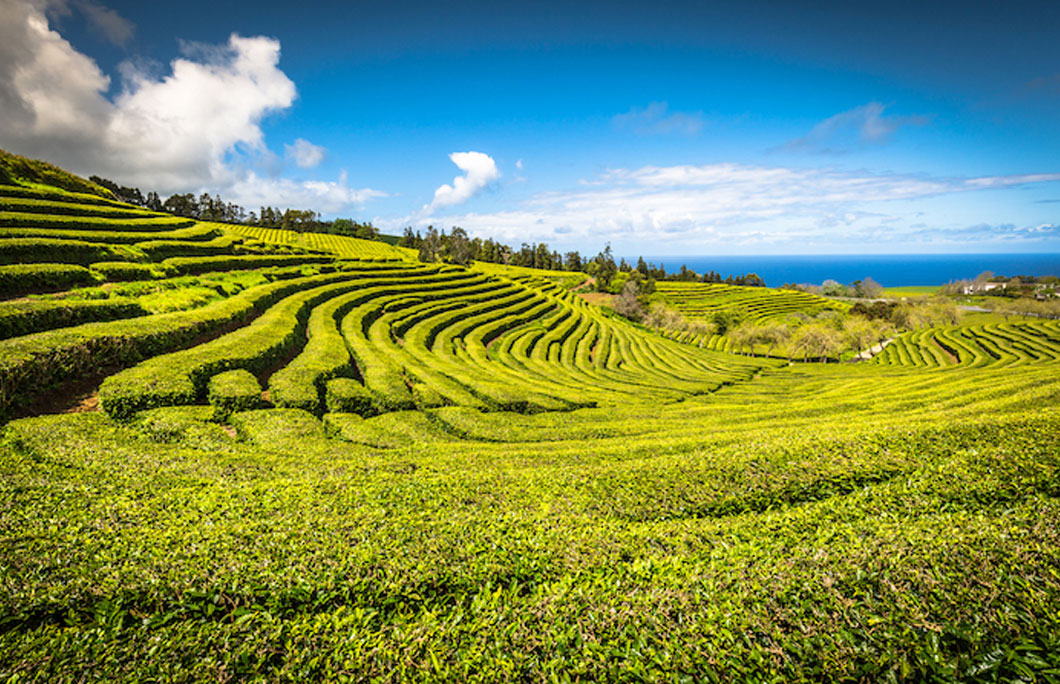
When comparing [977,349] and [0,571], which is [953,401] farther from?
[977,349]

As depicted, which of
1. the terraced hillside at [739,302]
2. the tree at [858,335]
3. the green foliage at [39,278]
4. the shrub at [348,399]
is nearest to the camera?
the shrub at [348,399]

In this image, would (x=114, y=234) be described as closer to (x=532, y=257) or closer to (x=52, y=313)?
(x=52, y=313)

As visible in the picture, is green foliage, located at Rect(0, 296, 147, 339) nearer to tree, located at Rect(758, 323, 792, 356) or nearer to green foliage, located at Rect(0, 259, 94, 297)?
green foliage, located at Rect(0, 259, 94, 297)

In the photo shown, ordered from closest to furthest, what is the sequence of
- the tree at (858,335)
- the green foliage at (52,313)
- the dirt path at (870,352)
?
the green foliage at (52,313), the tree at (858,335), the dirt path at (870,352)

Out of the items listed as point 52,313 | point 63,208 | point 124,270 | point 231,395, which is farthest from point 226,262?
point 231,395

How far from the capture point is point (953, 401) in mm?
14672

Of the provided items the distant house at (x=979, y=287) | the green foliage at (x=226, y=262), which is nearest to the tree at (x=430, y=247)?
the green foliage at (x=226, y=262)

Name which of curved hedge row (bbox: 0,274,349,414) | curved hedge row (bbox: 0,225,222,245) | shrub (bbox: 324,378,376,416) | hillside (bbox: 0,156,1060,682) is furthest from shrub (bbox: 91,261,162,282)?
shrub (bbox: 324,378,376,416)

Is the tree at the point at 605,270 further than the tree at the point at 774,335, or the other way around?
the tree at the point at 605,270

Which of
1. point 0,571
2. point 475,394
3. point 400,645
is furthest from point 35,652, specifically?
point 475,394

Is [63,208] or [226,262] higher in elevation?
[63,208]

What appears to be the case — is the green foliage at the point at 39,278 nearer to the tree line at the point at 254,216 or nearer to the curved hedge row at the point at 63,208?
the curved hedge row at the point at 63,208

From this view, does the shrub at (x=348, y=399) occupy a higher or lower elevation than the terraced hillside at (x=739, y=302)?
lower

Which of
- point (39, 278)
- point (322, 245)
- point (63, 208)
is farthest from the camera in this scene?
point (322, 245)
